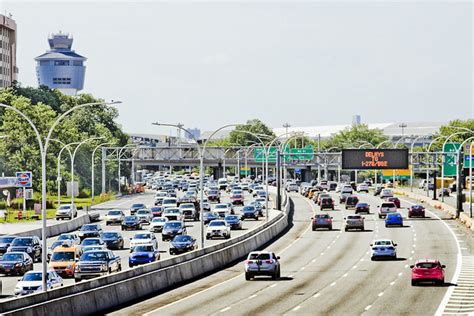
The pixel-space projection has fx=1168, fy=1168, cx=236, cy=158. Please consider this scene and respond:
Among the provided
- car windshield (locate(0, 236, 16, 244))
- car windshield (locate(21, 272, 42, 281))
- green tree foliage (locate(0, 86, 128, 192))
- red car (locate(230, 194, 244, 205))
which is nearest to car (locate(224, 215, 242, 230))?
car windshield (locate(0, 236, 16, 244))

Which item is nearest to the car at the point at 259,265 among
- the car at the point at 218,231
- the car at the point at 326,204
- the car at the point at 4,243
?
the car at the point at 4,243

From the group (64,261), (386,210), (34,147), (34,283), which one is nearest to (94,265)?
(64,261)

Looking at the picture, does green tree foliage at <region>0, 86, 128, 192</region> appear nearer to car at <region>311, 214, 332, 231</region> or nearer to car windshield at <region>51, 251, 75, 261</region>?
car at <region>311, 214, 332, 231</region>

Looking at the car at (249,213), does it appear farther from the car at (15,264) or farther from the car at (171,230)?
the car at (15,264)

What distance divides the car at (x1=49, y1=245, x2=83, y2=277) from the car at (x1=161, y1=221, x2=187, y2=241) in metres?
23.5

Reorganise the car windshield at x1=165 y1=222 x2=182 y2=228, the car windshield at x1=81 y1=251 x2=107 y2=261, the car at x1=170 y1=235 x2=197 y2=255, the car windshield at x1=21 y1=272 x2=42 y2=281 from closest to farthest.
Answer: the car windshield at x1=21 y1=272 x2=42 y2=281
the car windshield at x1=81 y1=251 x2=107 y2=261
the car at x1=170 y1=235 x2=197 y2=255
the car windshield at x1=165 y1=222 x2=182 y2=228

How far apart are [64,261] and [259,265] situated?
9.17 meters

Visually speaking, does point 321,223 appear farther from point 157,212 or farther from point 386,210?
point 157,212

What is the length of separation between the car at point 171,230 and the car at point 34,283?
35585 millimetres

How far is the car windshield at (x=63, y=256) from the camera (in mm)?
55000

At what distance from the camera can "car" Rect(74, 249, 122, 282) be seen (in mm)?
49688

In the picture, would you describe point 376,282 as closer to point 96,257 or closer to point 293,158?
point 96,257

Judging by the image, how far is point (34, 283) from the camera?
43.3 metres

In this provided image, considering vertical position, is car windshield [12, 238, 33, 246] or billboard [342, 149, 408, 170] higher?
billboard [342, 149, 408, 170]
